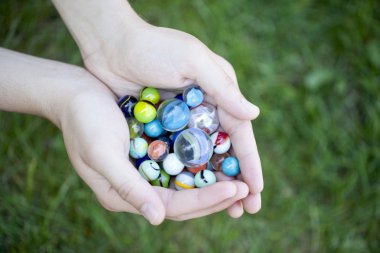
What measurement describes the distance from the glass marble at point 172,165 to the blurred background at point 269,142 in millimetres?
660

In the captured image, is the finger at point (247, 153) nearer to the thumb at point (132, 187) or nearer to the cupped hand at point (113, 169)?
the cupped hand at point (113, 169)

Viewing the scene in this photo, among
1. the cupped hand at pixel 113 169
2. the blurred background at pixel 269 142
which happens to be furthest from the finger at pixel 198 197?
the blurred background at pixel 269 142

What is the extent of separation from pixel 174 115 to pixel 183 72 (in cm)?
25

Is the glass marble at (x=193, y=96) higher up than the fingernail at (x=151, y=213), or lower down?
higher up

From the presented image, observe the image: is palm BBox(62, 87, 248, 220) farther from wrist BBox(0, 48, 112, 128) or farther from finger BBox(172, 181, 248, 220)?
wrist BBox(0, 48, 112, 128)

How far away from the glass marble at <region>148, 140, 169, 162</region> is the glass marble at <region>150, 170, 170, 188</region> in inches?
3.2

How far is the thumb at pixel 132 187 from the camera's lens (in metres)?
1.85

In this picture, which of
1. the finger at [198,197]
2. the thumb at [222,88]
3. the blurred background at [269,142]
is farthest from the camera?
the blurred background at [269,142]

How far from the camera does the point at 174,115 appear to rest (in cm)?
237

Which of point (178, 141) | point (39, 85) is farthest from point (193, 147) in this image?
point (39, 85)

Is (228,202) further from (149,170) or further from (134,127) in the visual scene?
(134,127)

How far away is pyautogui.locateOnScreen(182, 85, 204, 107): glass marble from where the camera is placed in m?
2.37

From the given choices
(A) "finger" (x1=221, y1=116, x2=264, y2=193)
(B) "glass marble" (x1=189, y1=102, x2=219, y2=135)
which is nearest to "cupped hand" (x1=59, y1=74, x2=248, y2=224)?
(A) "finger" (x1=221, y1=116, x2=264, y2=193)

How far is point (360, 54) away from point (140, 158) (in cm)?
212
